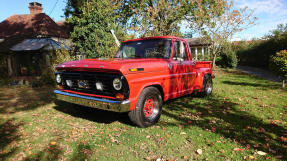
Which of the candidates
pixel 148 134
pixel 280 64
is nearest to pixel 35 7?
pixel 148 134

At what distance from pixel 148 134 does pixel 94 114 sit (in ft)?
6.22

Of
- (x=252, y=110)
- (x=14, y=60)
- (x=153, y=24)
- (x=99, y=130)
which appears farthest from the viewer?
(x=14, y=60)

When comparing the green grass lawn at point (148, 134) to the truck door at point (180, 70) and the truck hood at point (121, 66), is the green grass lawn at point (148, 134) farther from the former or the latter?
the truck hood at point (121, 66)

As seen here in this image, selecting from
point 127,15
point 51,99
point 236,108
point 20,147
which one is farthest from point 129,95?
point 127,15

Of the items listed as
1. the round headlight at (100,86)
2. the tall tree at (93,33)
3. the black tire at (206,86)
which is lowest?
the black tire at (206,86)

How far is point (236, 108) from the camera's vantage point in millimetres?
5340

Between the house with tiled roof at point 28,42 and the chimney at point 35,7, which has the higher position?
the chimney at point 35,7

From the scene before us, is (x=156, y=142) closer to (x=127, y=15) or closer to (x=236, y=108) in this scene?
(x=236, y=108)

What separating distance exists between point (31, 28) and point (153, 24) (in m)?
11.8

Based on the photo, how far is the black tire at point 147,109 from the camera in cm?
353

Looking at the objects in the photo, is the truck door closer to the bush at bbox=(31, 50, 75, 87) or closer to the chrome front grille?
the chrome front grille

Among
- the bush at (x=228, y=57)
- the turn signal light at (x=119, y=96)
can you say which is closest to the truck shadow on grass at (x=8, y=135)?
the turn signal light at (x=119, y=96)

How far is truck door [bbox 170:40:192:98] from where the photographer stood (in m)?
4.48

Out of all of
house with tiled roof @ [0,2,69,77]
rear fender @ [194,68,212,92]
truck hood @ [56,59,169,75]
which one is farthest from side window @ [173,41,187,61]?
house with tiled roof @ [0,2,69,77]
